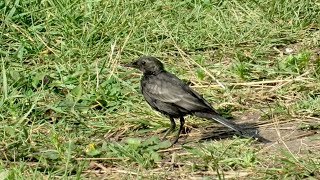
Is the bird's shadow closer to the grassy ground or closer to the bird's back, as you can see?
the grassy ground

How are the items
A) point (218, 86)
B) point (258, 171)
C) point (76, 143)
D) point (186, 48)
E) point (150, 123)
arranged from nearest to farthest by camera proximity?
point (258, 171)
point (76, 143)
point (150, 123)
point (218, 86)
point (186, 48)

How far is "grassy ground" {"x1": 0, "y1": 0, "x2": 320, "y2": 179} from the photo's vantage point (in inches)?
262

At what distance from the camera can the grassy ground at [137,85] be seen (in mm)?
6660

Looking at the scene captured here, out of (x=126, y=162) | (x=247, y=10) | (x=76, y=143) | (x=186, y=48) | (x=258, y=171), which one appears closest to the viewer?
(x=258, y=171)

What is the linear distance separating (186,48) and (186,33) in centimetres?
34

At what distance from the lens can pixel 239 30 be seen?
10.1 m

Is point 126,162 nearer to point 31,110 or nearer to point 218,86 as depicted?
point 31,110

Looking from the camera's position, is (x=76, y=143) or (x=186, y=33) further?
(x=186, y=33)

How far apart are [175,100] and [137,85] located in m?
1.41

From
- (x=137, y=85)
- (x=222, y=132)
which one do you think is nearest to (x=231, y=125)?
(x=222, y=132)

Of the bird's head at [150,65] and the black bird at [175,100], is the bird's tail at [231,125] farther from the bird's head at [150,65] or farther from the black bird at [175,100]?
the bird's head at [150,65]

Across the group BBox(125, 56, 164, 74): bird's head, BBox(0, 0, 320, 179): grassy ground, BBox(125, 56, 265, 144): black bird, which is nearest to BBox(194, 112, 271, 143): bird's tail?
BBox(125, 56, 265, 144): black bird

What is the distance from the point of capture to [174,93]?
7.41 m

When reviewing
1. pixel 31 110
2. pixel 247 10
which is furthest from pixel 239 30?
pixel 31 110
